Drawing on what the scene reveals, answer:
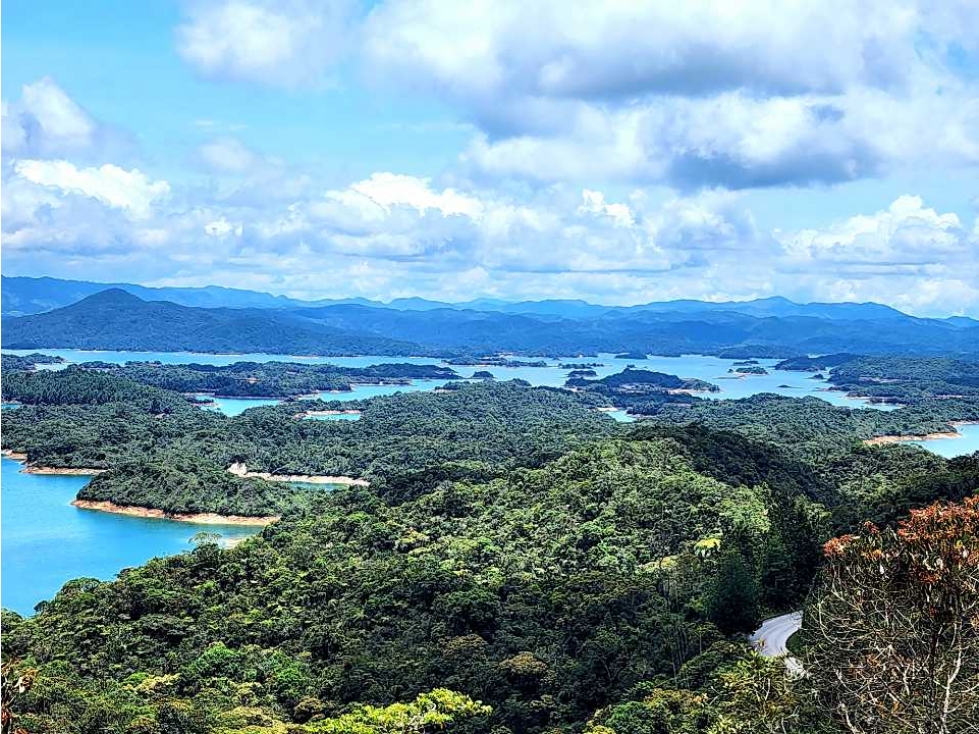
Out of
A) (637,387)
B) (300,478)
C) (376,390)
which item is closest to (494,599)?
(300,478)

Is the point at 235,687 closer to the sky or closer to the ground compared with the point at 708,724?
closer to the ground

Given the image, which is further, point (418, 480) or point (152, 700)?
point (418, 480)

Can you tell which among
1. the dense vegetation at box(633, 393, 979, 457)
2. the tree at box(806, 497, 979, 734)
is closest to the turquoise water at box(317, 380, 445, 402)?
the dense vegetation at box(633, 393, 979, 457)

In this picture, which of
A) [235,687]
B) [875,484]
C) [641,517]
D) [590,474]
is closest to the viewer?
[235,687]

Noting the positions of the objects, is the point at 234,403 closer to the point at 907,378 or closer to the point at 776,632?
the point at 907,378

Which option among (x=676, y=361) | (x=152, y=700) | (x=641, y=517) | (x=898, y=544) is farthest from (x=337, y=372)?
(x=898, y=544)

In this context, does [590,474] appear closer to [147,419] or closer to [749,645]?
[749,645]

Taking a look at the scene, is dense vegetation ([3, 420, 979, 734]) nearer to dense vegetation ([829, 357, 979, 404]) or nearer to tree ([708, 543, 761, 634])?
tree ([708, 543, 761, 634])

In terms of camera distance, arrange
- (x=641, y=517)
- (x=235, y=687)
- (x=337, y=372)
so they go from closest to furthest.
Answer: (x=235, y=687)
(x=641, y=517)
(x=337, y=372)
